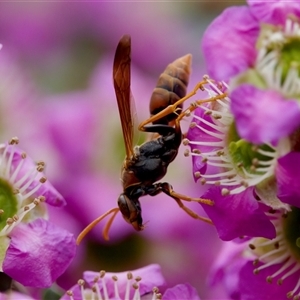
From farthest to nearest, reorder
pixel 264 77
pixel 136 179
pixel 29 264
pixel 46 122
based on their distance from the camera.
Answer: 1. pixel 46 122
2. pixel 136 179
3. pixel 29 264
4. pixel 264 77

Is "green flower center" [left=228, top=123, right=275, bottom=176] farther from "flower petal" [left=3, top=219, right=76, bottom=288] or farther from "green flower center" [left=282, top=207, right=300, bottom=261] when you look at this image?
"flower petal" [left=3, top=219, right=76, bottom=288]

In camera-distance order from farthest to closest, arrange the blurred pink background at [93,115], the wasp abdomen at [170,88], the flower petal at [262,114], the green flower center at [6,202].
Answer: the blurred pink background at [93,115]
the wasp abdomen at [170,88]
the green flower center at [6,202]
the flower petal at [262,114]

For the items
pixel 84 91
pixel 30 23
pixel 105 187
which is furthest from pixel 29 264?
pixel 30 23

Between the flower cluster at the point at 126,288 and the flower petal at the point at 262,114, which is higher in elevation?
the flower petal at the point at 262,114

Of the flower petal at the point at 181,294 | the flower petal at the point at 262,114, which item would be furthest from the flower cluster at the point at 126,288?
→ the flower petal at the point at 262,114

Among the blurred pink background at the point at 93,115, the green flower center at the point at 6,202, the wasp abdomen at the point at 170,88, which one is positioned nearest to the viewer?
the green flower center at the point at 6,202

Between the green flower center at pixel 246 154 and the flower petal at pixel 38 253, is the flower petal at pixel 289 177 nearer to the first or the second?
the green flower center at pixel 246 154

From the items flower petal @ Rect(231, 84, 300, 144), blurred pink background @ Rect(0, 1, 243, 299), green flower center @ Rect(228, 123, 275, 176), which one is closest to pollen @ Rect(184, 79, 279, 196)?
green flower center @ Rect(228, 123, 275, 176)

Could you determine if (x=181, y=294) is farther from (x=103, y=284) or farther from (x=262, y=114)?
(x=262, y=114)

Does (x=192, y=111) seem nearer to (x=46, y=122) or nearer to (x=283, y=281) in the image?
(x=283, y=281)
